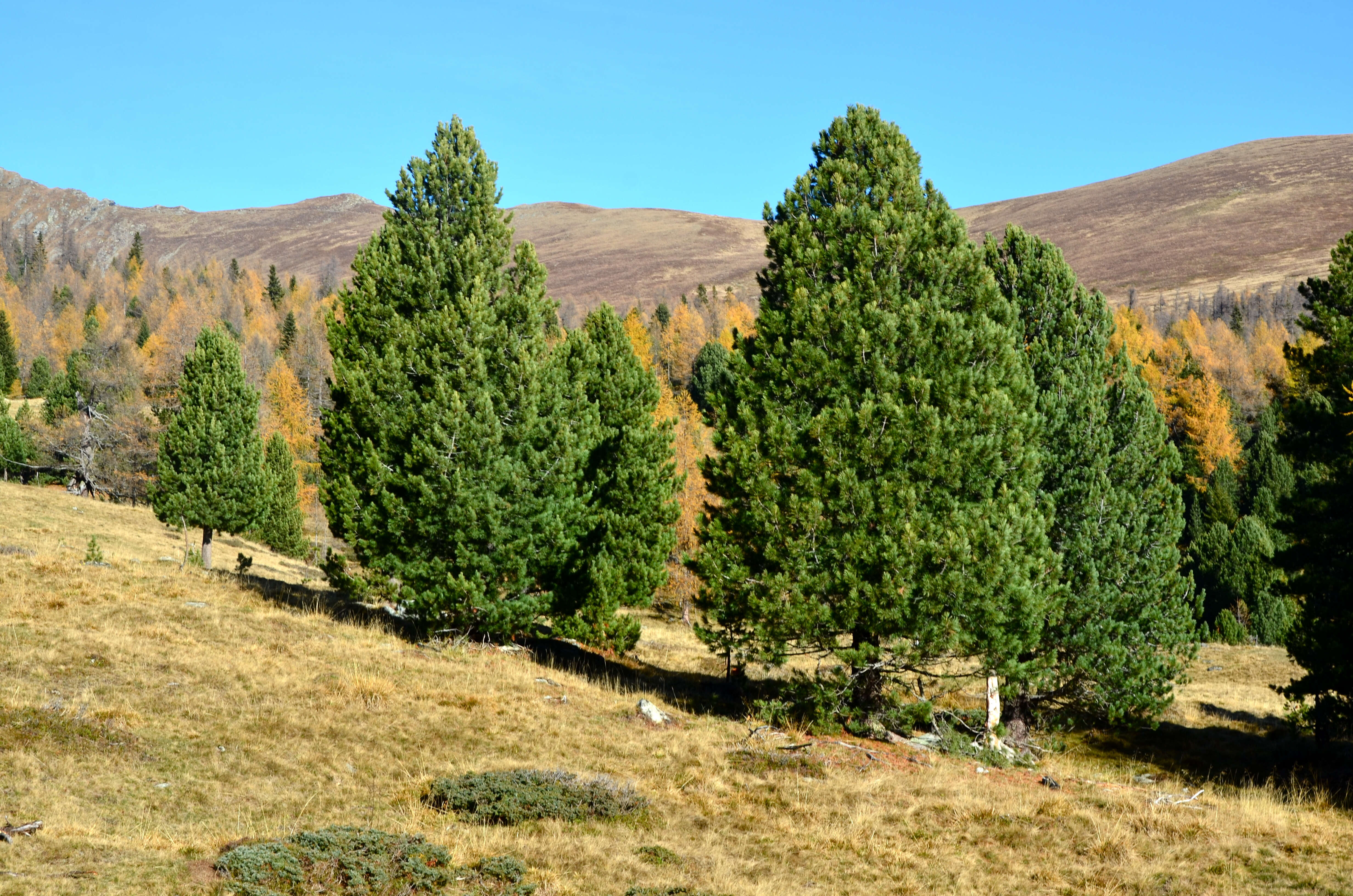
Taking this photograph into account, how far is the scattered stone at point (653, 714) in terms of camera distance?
55.4 ft

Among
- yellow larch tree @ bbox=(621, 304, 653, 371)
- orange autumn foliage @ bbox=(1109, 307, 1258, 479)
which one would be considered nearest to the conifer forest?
orange autumn foliage @ bbox=(1109, 307, 1258, 479)

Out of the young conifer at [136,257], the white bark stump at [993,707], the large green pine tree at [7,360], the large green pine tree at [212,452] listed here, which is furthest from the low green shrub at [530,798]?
the young conifer at [136,257]

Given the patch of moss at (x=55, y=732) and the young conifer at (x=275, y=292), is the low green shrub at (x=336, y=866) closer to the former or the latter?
the patch of moss at (x=55, y=732)

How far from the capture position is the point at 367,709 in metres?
15.5

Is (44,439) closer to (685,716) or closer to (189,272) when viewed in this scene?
(685,716)

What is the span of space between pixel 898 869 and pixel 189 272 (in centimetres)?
20212

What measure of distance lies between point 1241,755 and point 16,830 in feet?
77.4

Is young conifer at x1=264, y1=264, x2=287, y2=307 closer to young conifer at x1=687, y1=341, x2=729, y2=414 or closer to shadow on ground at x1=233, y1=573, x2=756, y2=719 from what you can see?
young conifer at x1=687, y1=341, x2=729, y2=414

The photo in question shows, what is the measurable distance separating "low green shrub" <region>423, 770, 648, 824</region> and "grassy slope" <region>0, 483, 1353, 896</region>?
11.3 inches

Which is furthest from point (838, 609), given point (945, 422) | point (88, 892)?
point (88, 892)

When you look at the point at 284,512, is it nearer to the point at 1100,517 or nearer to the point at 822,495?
the point at 822,495

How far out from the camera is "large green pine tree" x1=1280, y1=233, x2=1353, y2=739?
1814 cm

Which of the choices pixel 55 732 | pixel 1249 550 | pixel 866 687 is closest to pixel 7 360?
pixel 55 732

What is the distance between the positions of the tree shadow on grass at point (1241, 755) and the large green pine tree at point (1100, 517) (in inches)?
59.8
